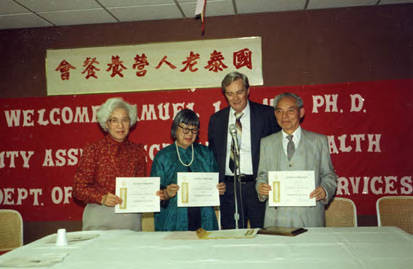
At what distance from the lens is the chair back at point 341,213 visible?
331cm

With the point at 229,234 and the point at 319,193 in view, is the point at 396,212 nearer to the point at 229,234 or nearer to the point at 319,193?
the point at 319,193

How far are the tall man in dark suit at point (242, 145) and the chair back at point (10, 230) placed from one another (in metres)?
2.11

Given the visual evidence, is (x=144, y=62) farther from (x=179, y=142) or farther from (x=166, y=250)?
(x=166, y=250)

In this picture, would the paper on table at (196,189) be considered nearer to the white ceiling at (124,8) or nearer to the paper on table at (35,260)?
the paper on table at (35,260)

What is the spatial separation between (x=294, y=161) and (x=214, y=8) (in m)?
2.29

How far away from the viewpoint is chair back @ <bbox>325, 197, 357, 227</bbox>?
3.31 m

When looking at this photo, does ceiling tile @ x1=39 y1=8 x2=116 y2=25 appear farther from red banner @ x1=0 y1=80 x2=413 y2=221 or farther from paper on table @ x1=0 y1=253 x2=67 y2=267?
paper on table @ x1=0 y1=253 x2=67 y2=267

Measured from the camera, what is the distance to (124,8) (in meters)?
4.05

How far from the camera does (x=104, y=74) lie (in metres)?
4.44

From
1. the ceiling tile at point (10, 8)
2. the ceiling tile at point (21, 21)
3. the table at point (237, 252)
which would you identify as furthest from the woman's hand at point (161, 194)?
the ceiling tile at point (21, 21)

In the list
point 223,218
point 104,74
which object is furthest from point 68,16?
point 223,218

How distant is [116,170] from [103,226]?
1.52 feet

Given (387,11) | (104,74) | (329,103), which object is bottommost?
(329,103)

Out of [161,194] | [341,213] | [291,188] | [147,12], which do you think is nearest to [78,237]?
[161,194]
